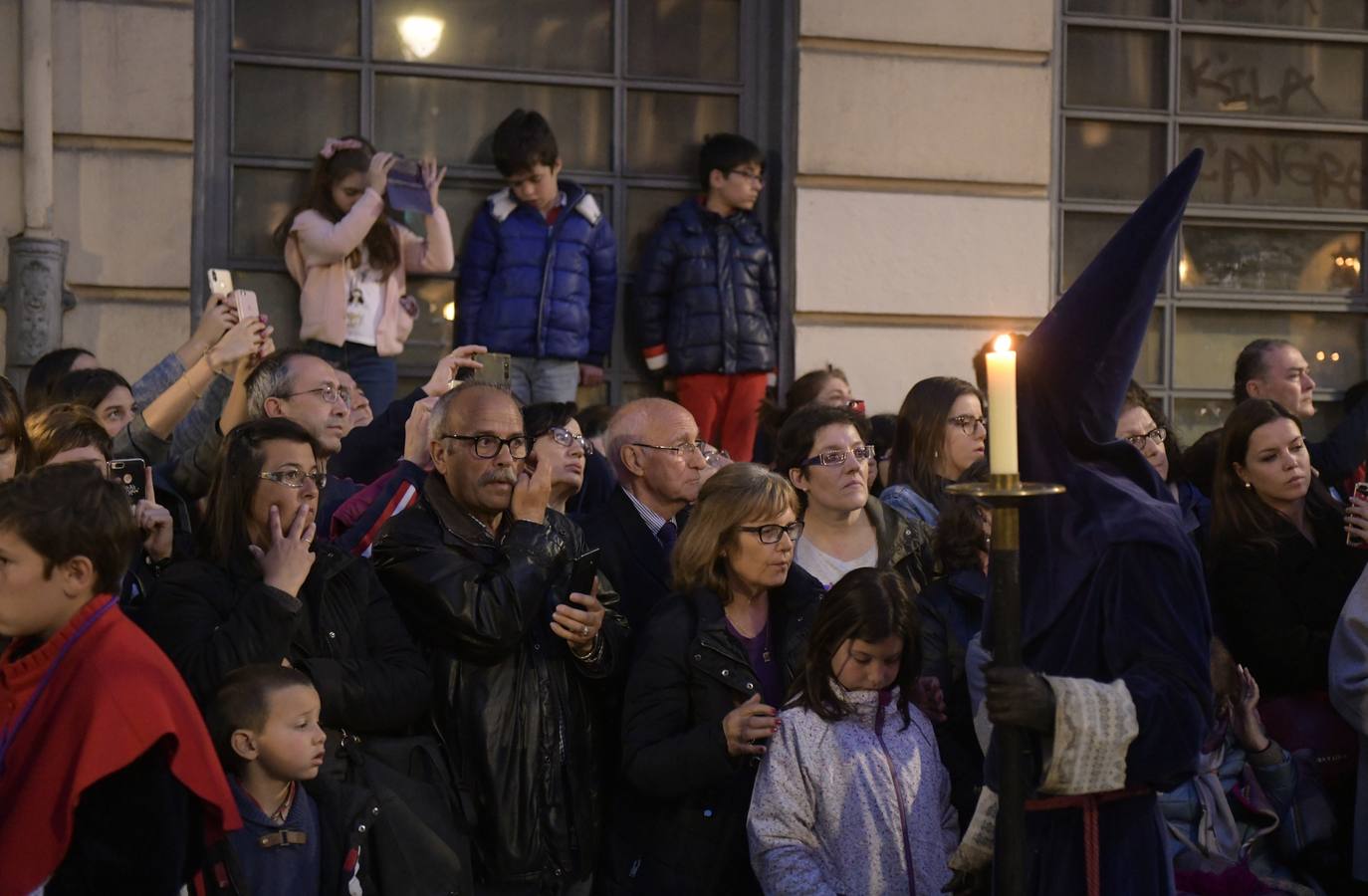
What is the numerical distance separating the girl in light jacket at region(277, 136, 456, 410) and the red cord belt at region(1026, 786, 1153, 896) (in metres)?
5.11

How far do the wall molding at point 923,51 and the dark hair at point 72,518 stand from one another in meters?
5.71

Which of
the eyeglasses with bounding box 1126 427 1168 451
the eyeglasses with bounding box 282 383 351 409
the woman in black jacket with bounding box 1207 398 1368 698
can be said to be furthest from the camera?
the eyeglasses with bounding box 1126 427 1168 451

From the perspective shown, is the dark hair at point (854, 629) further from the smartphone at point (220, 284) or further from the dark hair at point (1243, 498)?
the smartphone at point (220, 284)

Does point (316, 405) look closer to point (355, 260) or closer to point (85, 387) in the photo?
point (85, 387)

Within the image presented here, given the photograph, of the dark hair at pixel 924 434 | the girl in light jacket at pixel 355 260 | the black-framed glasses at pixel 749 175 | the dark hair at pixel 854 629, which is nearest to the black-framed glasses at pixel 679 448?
the dark hair at pixel 924 434

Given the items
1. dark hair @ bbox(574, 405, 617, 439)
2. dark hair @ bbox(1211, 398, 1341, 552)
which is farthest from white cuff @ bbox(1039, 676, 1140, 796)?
dark hair @ bbox(574, 405, 617, 439)

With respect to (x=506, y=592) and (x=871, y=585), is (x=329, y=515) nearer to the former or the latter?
(x=506, y=592)

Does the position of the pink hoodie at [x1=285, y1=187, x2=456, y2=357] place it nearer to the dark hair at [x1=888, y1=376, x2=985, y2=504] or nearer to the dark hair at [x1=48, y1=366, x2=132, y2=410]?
the dark hair at [x1=48, y1=366, x2=132, y2=410]

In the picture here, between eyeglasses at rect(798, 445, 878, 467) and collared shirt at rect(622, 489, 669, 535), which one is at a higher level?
eyeglasses at rect(798, 445, 878, 467)

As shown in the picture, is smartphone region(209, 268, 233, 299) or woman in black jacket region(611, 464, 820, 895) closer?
woman in black jacket region(611, 464, 820, 895)

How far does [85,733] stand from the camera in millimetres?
3633

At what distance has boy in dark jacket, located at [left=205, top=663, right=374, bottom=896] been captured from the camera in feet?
14.3

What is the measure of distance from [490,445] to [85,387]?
1800mm

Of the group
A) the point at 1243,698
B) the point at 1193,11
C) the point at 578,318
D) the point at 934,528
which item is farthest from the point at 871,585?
the point at 1193,11
